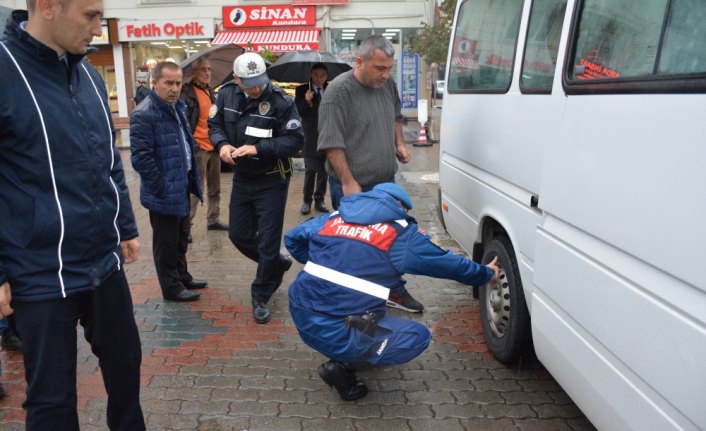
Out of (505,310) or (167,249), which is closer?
(505,310)

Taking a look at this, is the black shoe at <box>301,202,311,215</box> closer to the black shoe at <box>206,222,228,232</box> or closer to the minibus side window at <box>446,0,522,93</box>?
the black shoe at <box>206,222,228,232</box>

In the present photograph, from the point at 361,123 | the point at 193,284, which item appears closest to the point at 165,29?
the point at 193,284

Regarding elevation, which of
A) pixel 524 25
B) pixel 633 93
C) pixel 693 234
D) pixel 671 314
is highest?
pixel 524 25

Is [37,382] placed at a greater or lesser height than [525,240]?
lesser

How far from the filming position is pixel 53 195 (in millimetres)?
2033

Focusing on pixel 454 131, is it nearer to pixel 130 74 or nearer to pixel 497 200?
pixel 497 200

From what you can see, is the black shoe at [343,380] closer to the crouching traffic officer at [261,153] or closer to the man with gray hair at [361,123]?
the man with gray hair at [361,123]

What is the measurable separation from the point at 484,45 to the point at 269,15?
1951cm

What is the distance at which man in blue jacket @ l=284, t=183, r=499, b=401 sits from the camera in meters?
2.93

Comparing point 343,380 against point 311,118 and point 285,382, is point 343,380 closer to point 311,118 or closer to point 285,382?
point 285,382

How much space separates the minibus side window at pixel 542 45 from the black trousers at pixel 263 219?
1928mm

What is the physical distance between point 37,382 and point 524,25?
9.54ft

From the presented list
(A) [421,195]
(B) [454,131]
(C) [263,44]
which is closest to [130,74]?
→ (C) [263,44]

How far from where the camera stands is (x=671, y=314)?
5.67 feet
